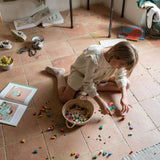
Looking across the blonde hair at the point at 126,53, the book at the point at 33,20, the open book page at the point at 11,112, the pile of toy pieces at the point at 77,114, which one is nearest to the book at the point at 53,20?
the book at the point at 33,20

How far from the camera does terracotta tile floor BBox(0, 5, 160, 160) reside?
1307 millimetres

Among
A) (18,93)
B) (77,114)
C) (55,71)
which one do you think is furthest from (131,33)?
(18,93)

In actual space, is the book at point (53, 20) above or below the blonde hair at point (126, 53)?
below

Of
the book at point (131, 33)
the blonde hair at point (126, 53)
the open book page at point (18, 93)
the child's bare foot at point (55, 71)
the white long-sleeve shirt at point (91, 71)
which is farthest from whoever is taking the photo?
the book at point (131, 33)

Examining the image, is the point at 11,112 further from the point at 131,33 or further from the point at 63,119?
the point at 131,33

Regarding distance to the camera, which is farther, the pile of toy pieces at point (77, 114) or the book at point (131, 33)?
the book at point (131, 33)

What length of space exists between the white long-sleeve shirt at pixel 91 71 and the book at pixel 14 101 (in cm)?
42

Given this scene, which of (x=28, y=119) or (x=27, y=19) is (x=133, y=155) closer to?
(x=28, y=119)

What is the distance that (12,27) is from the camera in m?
2.41

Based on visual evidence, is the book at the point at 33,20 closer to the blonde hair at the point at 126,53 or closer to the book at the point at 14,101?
the book at the point at 14,101

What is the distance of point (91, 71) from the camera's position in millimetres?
1320

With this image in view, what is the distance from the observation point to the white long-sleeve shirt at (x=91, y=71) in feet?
4.27

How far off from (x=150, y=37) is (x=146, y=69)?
0.62m

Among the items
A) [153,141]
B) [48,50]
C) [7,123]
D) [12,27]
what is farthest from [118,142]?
[12,27]
